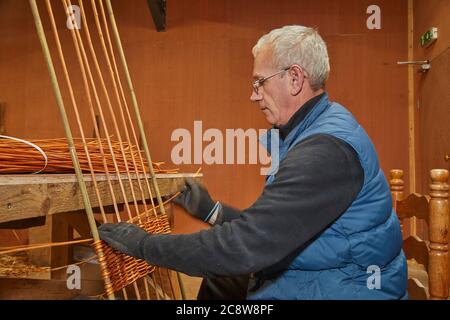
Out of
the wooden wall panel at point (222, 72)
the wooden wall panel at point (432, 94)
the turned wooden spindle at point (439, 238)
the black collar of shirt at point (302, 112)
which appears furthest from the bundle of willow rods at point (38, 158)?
the wooden wall panel at point (432, 94)

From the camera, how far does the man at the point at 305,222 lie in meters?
0.80

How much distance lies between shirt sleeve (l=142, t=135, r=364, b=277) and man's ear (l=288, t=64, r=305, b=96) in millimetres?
240

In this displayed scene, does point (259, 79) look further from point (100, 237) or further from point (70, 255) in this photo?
point (70, 255)

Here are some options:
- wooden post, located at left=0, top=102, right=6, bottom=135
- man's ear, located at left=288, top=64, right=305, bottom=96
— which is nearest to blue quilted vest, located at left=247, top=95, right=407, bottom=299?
man's ear, located at left=288, top=64, right=305, bottom=96

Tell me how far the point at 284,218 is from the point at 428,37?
2772 millimetres

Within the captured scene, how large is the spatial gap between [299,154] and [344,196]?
136mm

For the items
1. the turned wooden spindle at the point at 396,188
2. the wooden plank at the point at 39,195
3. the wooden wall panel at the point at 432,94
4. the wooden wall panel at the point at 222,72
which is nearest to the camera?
the wooden plank at the point at 39,195

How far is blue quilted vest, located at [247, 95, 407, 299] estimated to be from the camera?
2.91 ft

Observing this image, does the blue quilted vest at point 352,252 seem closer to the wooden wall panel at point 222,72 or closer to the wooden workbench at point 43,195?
the wooden workbench at point 43,195

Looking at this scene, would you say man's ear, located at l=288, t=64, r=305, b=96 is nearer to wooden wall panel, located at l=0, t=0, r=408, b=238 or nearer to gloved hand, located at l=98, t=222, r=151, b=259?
gloved hand, located at l=98, t=222, r=151, b=259

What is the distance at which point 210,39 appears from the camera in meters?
3.57

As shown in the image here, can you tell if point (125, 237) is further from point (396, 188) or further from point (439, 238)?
point (396, 188)

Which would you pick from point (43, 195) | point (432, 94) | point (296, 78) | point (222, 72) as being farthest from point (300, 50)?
point (222, 72)

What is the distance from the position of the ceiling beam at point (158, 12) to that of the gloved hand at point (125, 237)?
2.33 meters
